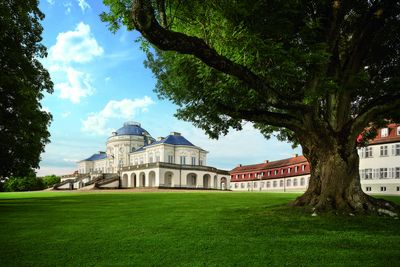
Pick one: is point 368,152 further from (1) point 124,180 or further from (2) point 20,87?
(1) point 124,180

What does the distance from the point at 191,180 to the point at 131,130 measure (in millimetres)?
23609

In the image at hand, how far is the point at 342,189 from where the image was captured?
500 inches

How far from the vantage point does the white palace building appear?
218ft

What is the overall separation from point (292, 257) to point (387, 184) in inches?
1781

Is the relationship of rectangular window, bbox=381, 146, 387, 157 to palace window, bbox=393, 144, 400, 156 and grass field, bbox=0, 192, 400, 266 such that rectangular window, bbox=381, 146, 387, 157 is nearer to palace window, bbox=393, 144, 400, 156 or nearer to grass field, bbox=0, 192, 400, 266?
palace window, bbox=393, 144, 400, 156

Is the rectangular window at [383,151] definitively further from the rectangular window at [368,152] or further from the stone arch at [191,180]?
the stone arch at [191,180]

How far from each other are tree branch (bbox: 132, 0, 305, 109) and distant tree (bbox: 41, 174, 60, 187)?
8778 cm

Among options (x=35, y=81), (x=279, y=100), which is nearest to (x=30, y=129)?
(x=35, y=81)

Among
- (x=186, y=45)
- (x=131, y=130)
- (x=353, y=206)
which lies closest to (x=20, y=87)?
(x=186, y=45)

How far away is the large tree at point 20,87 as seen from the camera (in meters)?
18.3

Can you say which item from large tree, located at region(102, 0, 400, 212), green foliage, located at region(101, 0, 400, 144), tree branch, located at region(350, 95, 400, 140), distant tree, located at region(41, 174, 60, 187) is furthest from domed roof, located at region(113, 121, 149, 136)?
tree branch, located at region(350, 95, 400, 140)

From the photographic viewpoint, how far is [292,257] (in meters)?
6.19

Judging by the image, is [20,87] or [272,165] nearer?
[20,87]

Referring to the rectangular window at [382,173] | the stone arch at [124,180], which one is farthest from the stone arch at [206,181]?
the rectangular window at [382,173]
